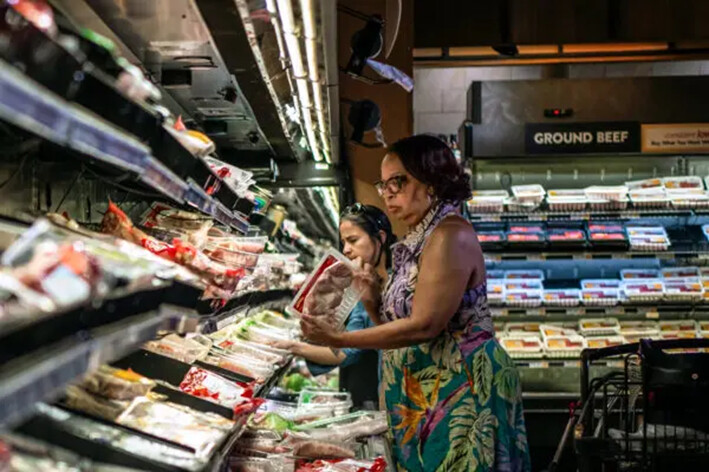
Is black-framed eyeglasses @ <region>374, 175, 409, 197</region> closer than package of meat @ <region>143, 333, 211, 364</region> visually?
No

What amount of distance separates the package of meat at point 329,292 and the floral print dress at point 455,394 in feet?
0.61

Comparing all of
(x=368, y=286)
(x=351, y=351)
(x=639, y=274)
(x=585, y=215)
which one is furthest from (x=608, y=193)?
(x=368, y=286)

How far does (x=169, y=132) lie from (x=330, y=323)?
1331 mm

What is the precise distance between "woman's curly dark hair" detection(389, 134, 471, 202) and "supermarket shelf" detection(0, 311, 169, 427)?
5.72 feet

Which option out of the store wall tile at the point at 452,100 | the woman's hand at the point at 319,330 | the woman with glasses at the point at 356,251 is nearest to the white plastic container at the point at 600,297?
the woman with glasses at the point at 356,251

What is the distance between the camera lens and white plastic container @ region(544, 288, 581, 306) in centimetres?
649

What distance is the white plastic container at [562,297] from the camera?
21.3ft

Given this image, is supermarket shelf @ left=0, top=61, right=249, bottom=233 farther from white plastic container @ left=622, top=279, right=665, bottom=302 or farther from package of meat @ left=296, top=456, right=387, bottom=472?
white plastic container @ left=622, top=279, right=665, bottom=302

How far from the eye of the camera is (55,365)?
1122 mm

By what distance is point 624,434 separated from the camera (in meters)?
3.85

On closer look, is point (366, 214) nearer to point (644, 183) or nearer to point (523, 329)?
point (523, 329)

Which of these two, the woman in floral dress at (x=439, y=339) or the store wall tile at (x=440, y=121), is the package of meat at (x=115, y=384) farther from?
the store wall tile at (x=440, y=121)

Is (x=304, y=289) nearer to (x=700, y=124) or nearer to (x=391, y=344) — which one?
(x=391, y=344)

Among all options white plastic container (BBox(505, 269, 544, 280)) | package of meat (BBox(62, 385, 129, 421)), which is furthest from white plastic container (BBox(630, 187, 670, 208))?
package of meat (BBox(62, 385, 129, 421))
